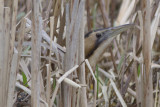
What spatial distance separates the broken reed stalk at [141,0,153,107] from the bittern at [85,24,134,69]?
613mm

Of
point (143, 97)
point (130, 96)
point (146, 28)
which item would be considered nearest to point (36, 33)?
point (146, 28)

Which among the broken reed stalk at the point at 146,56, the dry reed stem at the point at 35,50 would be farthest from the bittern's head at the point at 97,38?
the dry reed stem at the point at 35,50

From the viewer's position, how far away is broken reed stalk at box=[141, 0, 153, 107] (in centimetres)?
122

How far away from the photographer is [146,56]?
1.27m

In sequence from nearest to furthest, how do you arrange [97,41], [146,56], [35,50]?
[35,50]
[146,56]
[97,41]

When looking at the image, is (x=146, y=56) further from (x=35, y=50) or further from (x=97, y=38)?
(x=97, y=38)

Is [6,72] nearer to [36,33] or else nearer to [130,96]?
[36,33]

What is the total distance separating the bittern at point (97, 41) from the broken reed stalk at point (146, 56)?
61 centimetres

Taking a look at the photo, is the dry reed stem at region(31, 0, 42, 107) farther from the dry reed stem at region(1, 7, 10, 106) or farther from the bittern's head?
the bittern's head

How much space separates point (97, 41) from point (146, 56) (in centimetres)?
75

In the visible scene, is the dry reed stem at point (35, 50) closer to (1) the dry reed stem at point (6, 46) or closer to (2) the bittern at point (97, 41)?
(1) the dry reed stem at point (6, 46)

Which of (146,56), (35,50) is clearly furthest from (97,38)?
(35,50)

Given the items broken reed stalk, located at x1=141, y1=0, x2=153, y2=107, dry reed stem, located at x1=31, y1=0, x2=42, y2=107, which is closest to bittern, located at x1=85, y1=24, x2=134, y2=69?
broken reed stalk, located at x1=141, y1=0, x2=153, y2=107

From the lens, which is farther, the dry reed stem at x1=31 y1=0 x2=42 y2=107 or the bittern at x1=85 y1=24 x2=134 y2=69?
the bittern at x1=85 y1=24 x2=134 y2=69
